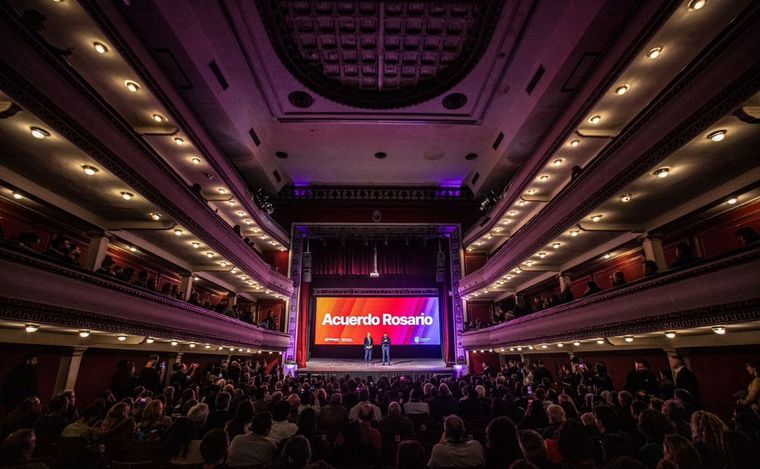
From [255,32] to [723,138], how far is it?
40.4 feet

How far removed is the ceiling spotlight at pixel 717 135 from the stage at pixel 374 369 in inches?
556

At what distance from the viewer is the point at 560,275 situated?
14742mm

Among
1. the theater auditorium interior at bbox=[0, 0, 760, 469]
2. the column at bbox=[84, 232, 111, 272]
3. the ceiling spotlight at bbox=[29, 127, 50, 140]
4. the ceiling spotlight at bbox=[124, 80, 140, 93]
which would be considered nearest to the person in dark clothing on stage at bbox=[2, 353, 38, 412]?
the theater auditorium interior at bbox=[0, 0, 760, 469]

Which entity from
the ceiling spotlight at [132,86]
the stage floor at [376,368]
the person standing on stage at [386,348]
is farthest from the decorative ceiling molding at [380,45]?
the person standing on stage at [386,348]

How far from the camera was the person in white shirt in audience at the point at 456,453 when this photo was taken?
3.80 meters

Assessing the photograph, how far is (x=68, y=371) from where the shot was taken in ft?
28.7

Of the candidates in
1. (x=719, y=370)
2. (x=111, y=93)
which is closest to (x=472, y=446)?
(x=719, y=370)

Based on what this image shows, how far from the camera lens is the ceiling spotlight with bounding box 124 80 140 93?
8906 millimetres

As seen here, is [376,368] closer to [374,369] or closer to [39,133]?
[374,369]

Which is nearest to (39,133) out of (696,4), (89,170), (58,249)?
(89,170)

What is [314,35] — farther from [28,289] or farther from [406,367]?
[406,367]

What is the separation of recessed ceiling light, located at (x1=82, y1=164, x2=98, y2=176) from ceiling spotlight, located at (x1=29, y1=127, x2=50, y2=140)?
109cm

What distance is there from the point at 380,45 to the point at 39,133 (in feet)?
31.4

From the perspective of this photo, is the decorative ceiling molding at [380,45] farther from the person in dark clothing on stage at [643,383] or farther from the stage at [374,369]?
the stage at [374,369]
